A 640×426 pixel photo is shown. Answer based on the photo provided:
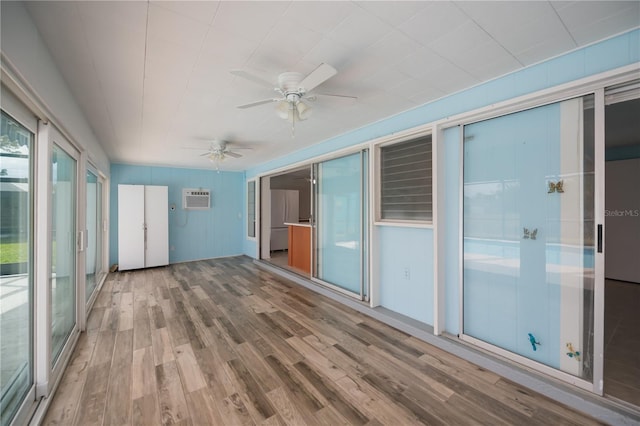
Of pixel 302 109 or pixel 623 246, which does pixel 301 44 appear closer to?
pixel 302 109

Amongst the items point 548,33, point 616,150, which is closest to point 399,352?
point 548,33

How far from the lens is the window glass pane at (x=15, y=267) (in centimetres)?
140

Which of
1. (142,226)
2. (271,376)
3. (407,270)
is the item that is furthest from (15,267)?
(142,226)

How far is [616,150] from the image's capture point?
15.5 ft

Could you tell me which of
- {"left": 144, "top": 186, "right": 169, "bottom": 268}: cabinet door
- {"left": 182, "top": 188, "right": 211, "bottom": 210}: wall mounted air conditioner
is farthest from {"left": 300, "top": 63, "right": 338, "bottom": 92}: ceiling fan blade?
{"left": 182, "top": 188, "right": 211, "bottom": 210}: wall mounted air conditioner

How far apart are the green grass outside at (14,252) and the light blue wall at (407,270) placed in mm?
3126

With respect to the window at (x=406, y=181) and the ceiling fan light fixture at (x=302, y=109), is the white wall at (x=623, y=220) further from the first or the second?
the ceiling fan light fixture at (x=302, y=109)

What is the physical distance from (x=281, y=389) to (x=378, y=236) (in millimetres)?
2041

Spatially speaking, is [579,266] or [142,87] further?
[142,87]

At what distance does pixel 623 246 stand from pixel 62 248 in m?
8.36

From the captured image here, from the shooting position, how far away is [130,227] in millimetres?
5637

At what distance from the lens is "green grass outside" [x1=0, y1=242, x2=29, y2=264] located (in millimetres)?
1415

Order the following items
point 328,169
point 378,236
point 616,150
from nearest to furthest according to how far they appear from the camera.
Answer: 1. point 378,236
2. point 328,169
3. point 616,150

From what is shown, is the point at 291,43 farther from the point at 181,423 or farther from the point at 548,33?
the point at 181,423
